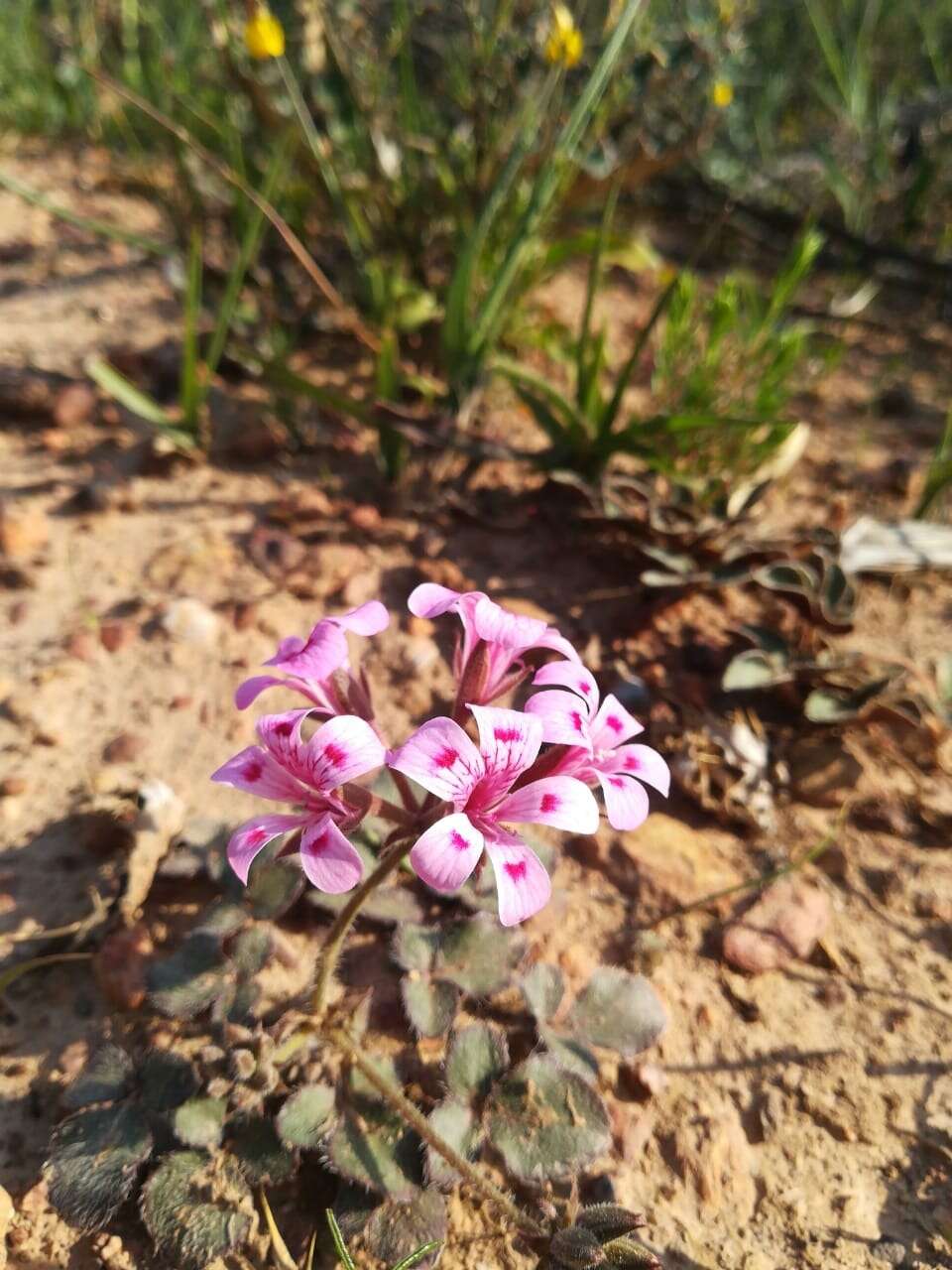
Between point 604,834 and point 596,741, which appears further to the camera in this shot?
point 604,834

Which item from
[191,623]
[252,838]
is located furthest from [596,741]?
[191,623]

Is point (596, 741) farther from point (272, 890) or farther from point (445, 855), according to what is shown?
point (272, 890)

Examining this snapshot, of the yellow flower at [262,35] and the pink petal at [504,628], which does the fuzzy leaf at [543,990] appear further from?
the yellow flower at [262,35]

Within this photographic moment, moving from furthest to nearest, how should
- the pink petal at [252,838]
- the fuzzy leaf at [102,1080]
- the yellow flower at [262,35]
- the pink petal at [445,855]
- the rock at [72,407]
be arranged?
the rock at [72,407] < the yellow flower at [262,35] < the fuzzy leaf at [102,1080] < the pink petal at [252,838] < the pink petal at [445,855]

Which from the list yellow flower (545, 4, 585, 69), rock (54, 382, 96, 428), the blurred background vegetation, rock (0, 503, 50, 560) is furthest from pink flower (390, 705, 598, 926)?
rock (54, 382, 96, 428)

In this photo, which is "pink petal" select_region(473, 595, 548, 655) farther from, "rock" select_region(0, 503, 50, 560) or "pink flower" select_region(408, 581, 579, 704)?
"rock" select_region(0, 503, 50, 560)

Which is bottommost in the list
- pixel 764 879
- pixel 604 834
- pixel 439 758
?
pixel 604 834

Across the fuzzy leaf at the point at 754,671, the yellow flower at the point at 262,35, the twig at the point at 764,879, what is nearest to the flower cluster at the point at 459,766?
the twig at the point at 764,879

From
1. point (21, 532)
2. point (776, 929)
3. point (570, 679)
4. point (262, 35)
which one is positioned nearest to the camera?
point (570, 679)
